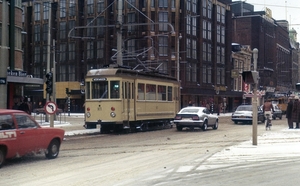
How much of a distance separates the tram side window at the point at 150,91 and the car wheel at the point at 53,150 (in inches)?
517

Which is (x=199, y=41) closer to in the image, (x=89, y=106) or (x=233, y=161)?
(x=89, y=106)

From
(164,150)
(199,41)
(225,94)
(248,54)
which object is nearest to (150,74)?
(164,150)

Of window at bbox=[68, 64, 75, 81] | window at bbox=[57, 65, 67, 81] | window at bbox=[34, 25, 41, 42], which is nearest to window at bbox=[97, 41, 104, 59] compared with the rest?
window at bbox=[68, 64, 75, 81]

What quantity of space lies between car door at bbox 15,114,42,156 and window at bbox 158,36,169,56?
52364 mm

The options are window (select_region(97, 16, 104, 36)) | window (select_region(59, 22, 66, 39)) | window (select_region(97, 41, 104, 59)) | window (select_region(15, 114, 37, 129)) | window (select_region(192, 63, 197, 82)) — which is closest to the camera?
window (select_region(15, 114, 37, 129))

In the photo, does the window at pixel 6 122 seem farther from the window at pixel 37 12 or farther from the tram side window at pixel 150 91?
the window at pixel 37 12

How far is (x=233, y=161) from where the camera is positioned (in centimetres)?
1362

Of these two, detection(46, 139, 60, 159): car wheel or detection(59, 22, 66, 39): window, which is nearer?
detection(46, 139, 60, 159): car wheel

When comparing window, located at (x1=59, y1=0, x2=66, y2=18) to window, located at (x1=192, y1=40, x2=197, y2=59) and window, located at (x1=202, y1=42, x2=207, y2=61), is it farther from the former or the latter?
window, located at (x1=202, y1=42, x2=207, y2=61)

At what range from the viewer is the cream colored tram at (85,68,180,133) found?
24703 mm

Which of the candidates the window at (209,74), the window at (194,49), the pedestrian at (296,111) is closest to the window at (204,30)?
the window at (194,49)

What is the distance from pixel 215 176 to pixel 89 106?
15.1 metres

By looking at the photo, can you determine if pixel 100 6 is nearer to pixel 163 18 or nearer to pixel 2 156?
pixel 163 18

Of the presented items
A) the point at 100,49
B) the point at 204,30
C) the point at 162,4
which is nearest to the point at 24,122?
the point at 162,4
